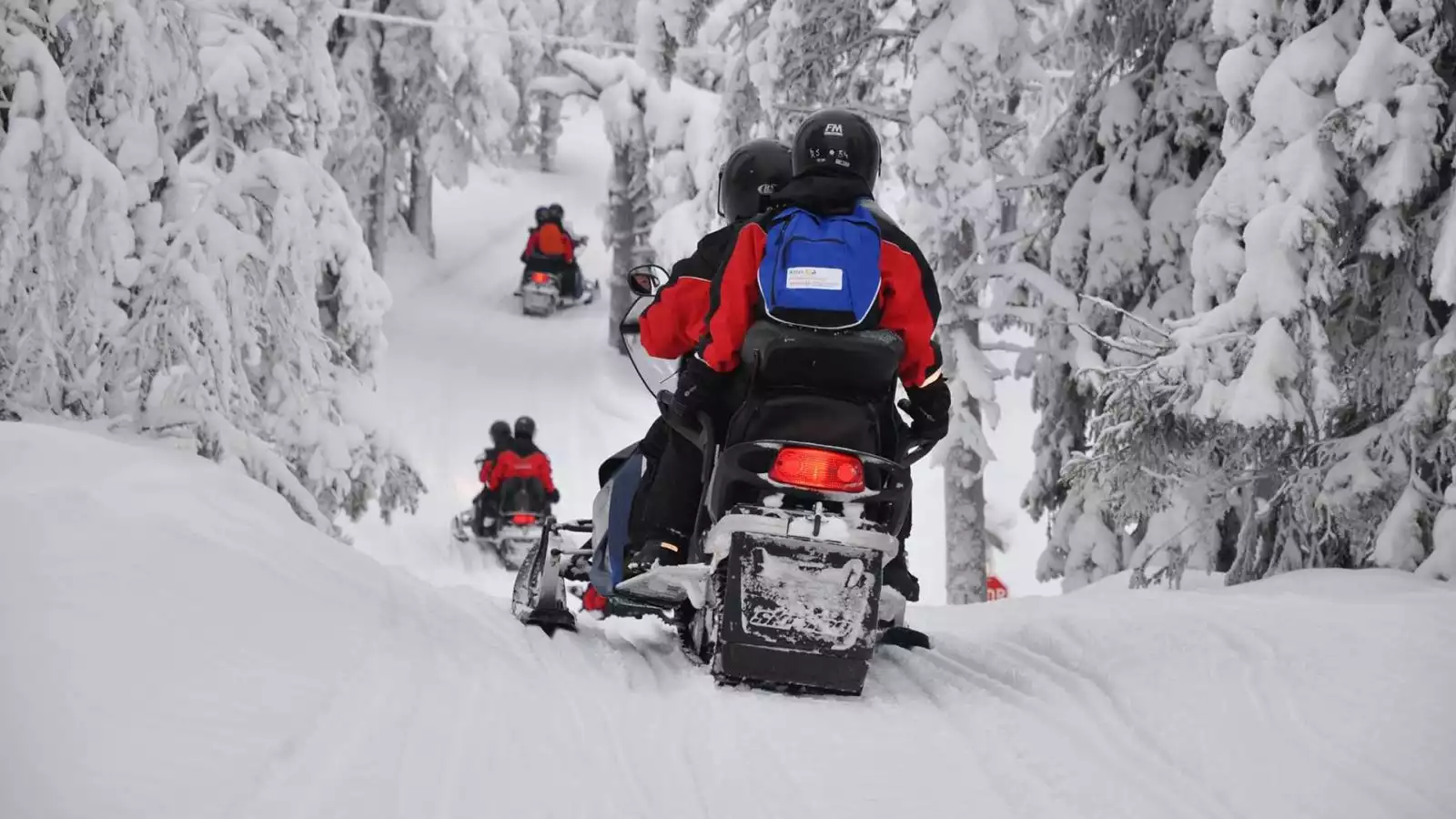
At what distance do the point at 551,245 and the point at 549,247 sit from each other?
0.05 meters

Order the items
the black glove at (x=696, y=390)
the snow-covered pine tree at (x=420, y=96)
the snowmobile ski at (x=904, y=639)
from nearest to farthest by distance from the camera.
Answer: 1. the black glove at (x=696, y=390)
2. the snowmobile ski at (x=904, y=639)
3. the snow-covered pine tree at (x=420, y=96)

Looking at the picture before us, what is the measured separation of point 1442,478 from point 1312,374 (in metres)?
0.74

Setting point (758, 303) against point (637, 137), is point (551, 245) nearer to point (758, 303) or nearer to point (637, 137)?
point (637, 137)

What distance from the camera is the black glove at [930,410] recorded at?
17.9 ft

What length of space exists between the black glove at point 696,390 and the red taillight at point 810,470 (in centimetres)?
50

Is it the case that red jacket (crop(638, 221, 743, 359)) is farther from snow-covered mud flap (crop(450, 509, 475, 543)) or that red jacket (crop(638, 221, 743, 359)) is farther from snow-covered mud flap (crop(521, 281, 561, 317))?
snow-covered mud flap (crop(521, 281, 561, 317))

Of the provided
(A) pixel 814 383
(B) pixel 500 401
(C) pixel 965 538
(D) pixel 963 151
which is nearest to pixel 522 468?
(C) pixel 965 538

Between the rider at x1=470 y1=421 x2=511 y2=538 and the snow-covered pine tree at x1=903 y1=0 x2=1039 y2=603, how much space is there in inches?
219

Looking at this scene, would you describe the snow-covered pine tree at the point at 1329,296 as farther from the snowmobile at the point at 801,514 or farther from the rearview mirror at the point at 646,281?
the rearview mirror at the point at 646,281

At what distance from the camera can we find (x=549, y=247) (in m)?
29.2

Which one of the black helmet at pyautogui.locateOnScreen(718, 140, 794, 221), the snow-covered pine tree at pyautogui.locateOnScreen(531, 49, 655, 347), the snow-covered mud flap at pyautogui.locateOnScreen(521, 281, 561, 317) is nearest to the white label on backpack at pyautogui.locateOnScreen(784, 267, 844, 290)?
the black helmet at pyautogui.locateOnScreen(718, 140, 794, 221)

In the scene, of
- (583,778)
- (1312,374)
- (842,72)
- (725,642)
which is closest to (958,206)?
(842,72)

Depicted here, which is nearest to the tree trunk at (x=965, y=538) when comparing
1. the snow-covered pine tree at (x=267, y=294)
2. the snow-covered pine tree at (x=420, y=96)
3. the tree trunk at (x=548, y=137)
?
the snow-covered pine tree at (x=267, y=294)

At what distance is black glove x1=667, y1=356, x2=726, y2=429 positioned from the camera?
16.9 ft
